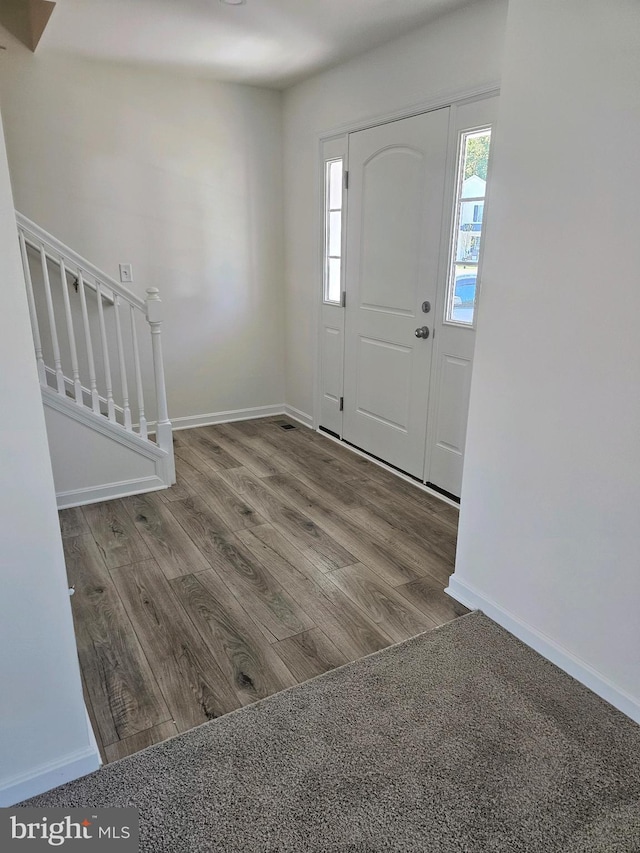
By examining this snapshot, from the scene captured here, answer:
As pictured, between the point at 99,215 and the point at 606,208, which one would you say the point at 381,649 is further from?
the point at 99,215

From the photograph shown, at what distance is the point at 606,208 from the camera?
1.66 m

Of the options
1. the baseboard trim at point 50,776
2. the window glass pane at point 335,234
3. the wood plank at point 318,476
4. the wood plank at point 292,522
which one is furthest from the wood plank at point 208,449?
the baseboard trim at point 50,776

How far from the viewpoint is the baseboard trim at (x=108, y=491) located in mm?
3176

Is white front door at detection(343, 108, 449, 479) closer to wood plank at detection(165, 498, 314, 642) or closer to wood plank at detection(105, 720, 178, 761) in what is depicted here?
wood plank at detection(165, 498, 314, 642)

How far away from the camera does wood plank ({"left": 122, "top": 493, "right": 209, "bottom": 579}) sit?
261 centimetres

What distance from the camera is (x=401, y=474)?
3.61 metres

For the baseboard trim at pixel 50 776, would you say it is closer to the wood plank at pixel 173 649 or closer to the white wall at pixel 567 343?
the wood plank at pixel 173 649

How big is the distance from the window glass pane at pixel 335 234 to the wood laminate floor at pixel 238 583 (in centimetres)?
149

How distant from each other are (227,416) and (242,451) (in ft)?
2.42

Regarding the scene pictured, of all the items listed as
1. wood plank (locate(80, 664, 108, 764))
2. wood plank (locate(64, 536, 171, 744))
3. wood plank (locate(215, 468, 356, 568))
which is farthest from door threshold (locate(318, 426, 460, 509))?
wood plank (locate(80, 664, 108, 764))

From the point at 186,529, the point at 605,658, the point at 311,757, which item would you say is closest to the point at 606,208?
the point at 605,658

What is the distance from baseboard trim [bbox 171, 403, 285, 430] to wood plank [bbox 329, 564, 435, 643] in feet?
7.67

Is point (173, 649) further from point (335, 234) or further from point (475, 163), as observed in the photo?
point (335, 234)
